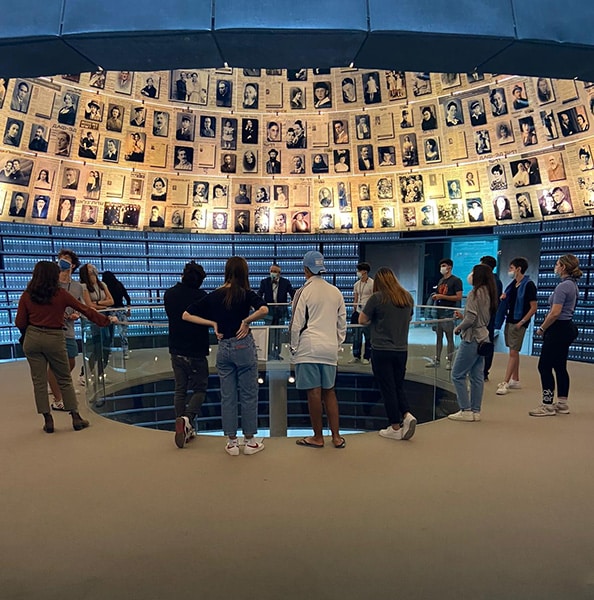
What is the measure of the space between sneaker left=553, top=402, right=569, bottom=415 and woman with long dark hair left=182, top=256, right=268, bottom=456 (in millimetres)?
3354

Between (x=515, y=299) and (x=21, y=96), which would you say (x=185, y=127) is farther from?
(x=515, y=299)

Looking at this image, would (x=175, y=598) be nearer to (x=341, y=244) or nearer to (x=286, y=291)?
(x=286, y=291)

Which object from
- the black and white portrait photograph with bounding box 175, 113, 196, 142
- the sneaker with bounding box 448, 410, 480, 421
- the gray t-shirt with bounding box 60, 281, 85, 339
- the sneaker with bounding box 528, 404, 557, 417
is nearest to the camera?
the sneaker with bounding box 448, 410, 480, 421

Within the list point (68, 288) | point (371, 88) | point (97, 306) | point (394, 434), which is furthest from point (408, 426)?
point (371, 88)

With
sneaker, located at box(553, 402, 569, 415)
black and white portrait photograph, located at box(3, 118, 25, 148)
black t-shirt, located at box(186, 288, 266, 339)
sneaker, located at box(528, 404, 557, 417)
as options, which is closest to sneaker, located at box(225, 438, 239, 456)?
black t-shirt, located at box(186, 288, 266, 339)

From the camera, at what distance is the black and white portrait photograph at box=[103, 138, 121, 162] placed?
9695mm

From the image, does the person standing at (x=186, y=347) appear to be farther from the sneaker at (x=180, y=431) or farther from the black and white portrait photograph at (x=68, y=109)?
the black and white portrait photograph at (x=68, y=109)

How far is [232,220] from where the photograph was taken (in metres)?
11.0

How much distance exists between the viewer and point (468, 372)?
4.43m

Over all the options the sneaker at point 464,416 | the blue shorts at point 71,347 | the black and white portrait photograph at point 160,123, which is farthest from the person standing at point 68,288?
the black and white portrait photograph at point 160,123

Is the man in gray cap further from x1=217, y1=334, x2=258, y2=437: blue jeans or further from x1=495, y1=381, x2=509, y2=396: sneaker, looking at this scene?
x1=495, y1=381, x2=509, y2=396: sneaker

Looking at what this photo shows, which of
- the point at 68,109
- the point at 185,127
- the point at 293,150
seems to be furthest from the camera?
the point at 293,150

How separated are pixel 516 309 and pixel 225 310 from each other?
3.81m

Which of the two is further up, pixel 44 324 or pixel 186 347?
pixel 44 324
